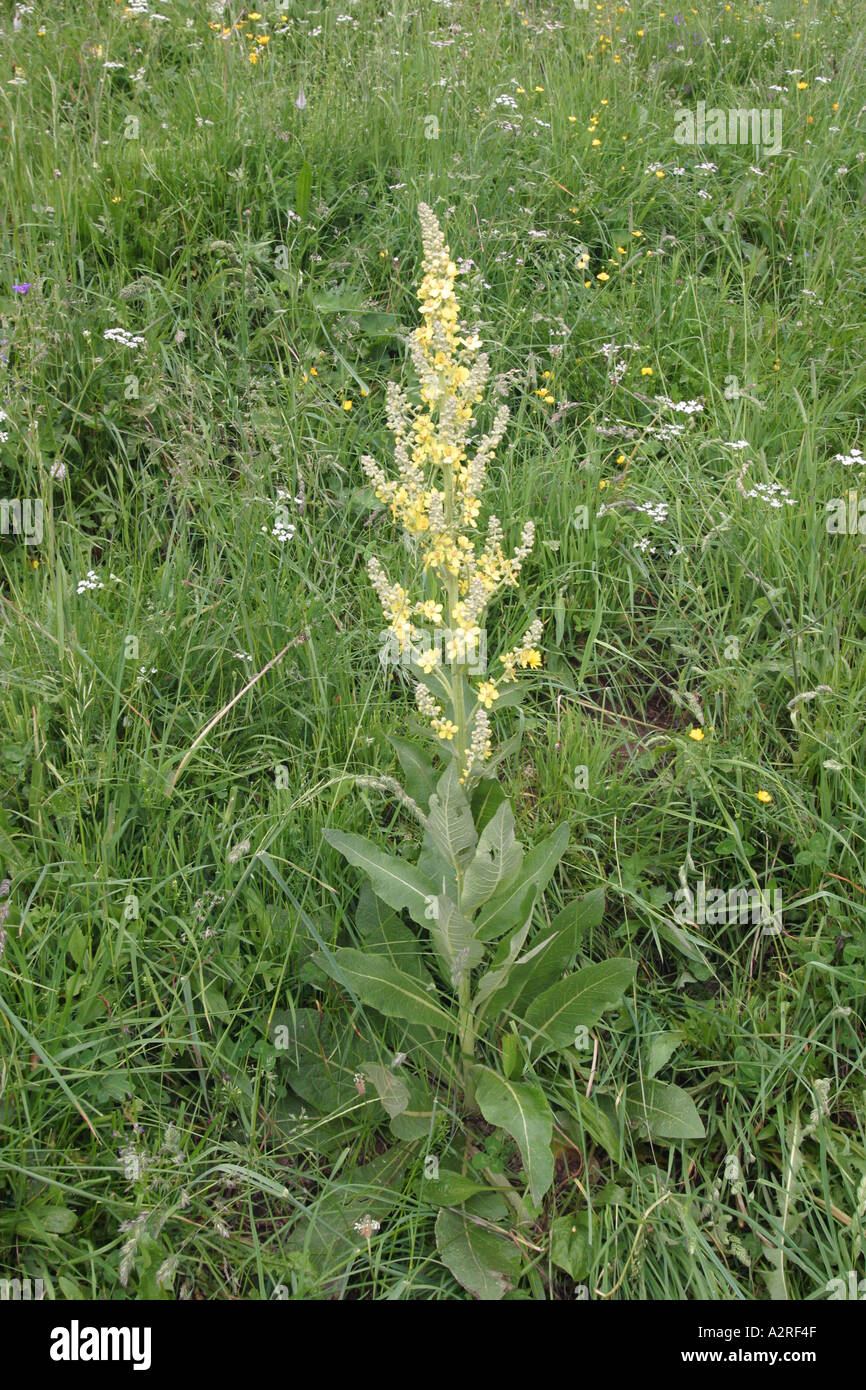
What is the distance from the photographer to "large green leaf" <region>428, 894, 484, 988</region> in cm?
214

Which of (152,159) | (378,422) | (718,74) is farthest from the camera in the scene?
(718,74)

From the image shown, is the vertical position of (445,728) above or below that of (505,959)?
above

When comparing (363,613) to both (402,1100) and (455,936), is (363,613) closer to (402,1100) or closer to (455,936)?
(455,936)

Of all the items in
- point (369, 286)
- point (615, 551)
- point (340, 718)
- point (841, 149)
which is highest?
point (841, 149)

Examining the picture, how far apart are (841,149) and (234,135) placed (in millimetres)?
3048

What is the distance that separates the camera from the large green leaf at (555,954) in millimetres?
2346

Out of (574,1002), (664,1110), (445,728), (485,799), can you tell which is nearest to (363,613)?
(485,799)

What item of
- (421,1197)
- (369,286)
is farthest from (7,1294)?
(369,286)

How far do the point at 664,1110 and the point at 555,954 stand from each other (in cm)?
47

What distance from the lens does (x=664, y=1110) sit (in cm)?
239

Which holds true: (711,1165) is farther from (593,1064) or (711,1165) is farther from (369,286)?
(369,286)

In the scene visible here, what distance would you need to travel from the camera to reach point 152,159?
4.31 metres

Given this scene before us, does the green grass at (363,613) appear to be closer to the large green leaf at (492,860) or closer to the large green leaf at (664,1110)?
the large green leaf at (664,1110)

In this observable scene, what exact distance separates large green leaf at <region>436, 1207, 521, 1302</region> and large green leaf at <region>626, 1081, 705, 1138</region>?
0.43 m
